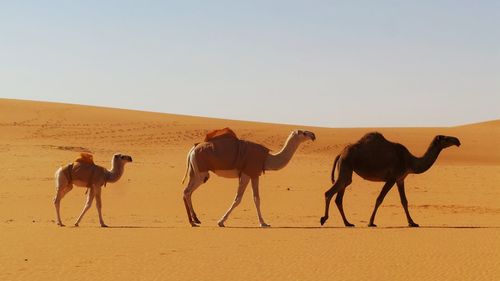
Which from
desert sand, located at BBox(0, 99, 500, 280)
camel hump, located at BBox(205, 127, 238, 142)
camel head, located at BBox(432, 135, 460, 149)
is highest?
camel head, located at BBox(432, 135, 460, 149)

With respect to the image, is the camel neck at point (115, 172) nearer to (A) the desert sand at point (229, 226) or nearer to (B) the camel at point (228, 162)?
(A) the desert sand at point (229, 226)

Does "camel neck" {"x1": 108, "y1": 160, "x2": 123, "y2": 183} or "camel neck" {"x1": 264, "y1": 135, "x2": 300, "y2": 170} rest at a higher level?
"camel neck" {"x1": 264, "y1": 135, "x2": 300, "y2": 170}

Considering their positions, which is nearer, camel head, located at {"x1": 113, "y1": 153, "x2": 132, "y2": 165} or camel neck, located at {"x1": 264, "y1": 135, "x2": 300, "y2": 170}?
camel neck, located at {"x1": 264, "y1": 135, "x2": 300, "y2": 170}

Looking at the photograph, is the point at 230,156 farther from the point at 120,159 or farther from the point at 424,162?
the point at 424,162

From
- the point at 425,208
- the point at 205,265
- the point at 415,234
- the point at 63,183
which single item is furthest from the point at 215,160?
the point at 425,208

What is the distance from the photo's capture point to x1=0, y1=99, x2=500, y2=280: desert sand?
984 cm

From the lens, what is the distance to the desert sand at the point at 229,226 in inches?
388

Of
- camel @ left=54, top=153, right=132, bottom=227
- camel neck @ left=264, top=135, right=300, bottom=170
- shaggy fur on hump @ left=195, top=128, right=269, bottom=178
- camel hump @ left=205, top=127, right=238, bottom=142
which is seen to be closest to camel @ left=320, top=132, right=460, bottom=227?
camel neck @ left=264, top=135, right=300, bottom=170

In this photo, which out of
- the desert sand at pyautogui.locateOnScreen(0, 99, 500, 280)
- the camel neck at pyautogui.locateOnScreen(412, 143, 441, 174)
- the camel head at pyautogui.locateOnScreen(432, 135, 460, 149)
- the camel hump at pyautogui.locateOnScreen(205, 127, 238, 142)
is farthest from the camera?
the camel head at pyautogui.locateOnScreen(432, 135, 460, 149)

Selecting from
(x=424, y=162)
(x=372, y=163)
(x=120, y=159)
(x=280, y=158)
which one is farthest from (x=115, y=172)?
(x=424, y=162)

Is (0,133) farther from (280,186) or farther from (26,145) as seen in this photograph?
(280,186)

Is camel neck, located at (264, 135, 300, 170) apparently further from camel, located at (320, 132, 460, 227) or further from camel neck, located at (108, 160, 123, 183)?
camel neck, located at (108, 160, 123, 183)

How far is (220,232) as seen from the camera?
1388 centimetres

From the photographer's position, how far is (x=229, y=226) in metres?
15.3
